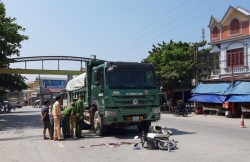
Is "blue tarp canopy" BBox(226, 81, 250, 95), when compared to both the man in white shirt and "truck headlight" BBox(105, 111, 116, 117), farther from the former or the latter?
the man in white shirt

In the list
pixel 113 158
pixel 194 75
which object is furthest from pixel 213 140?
pixel 194 75

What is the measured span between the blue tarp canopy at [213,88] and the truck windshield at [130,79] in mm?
15386

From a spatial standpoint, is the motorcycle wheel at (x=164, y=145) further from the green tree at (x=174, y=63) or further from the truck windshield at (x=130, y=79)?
the green tree at (x=174, y=63)

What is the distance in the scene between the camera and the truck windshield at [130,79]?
11824 millimetres

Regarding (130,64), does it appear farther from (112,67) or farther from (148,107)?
(148,107)

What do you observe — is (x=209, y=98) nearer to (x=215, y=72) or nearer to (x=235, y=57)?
(x=235, y=57)

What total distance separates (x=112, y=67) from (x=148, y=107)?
214 centimetres

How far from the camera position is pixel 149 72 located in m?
12.5

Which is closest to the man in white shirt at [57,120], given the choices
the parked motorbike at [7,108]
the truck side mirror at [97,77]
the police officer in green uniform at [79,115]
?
the police officer in green uniform at [79,115]

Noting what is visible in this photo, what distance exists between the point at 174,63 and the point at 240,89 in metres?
8.74

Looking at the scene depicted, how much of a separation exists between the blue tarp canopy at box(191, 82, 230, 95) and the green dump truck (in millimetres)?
15394

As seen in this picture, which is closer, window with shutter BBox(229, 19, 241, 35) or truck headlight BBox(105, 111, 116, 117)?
truck headlight BBox(105, 111, 116, 117)

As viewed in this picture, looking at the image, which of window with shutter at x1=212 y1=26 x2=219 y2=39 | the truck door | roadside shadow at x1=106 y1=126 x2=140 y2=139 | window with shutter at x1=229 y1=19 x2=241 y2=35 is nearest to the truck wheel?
roadside shadow at x1=106 y1=126 x2=140 y2=139

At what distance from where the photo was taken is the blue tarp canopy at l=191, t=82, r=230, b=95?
26422mm
